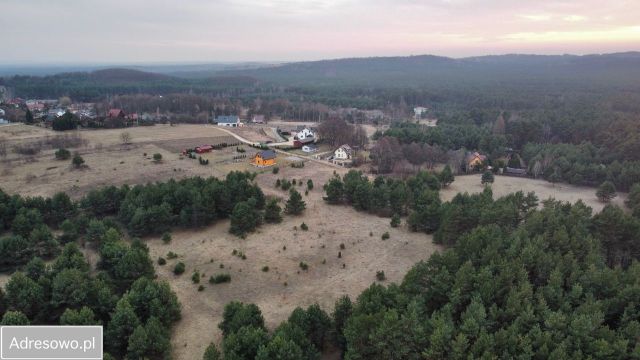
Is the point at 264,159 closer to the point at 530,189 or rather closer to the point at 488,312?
the point at 530,189

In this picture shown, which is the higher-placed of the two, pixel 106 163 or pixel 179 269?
pixel 106 163

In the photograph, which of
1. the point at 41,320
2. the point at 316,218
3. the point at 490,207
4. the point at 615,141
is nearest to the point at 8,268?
the point at 41,320

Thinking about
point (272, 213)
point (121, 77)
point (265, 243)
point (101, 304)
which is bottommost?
point (265, 243)

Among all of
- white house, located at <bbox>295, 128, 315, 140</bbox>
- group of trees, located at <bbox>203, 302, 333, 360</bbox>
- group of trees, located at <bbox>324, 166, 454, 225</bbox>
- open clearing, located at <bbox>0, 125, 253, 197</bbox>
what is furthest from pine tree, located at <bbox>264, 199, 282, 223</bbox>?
white house, located at <bbox>295, 128, 315, 140</bbox>

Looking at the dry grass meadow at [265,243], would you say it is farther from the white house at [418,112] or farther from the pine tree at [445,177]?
the white house at [418,112]

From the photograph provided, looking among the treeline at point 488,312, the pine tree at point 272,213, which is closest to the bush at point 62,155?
the pine tree at point 272,213

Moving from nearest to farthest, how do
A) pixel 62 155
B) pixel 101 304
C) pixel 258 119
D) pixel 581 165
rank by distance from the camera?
pixel 101 304, pixel 581 165, pixel 62 155, pixel 258 119

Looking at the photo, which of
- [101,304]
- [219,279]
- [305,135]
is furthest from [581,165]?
[101,304]

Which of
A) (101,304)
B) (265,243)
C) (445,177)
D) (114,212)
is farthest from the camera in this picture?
(445,177)
